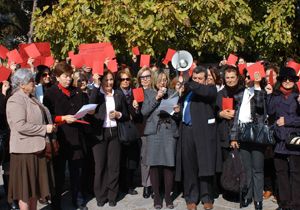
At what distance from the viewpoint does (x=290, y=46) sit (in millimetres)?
12930

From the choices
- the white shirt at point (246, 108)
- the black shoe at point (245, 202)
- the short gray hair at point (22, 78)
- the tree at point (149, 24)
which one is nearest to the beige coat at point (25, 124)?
the short gray hair at point (22, 78)

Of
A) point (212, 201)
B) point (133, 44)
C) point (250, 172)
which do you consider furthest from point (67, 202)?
point (133, 44)

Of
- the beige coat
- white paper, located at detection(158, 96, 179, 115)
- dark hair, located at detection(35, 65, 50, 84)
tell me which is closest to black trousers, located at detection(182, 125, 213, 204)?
white paper, located at detection(158, 96, 179, 115)

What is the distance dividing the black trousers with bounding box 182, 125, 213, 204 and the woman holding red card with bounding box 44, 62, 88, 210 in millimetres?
1311

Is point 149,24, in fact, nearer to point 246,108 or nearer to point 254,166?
point 246,108

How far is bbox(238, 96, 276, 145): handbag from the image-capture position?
658 centimetres

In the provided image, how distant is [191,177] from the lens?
688cm

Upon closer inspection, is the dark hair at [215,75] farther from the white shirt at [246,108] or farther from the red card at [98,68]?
the red card at [98,68]

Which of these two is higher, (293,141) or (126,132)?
(126,132)

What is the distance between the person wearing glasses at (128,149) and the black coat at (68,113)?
30.5 inches

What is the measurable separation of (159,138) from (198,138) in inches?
22.1

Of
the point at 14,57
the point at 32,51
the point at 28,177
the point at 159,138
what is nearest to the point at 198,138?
the point at 159,138

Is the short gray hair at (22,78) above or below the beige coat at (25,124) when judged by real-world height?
above

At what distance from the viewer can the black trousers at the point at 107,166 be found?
7.08 metres
